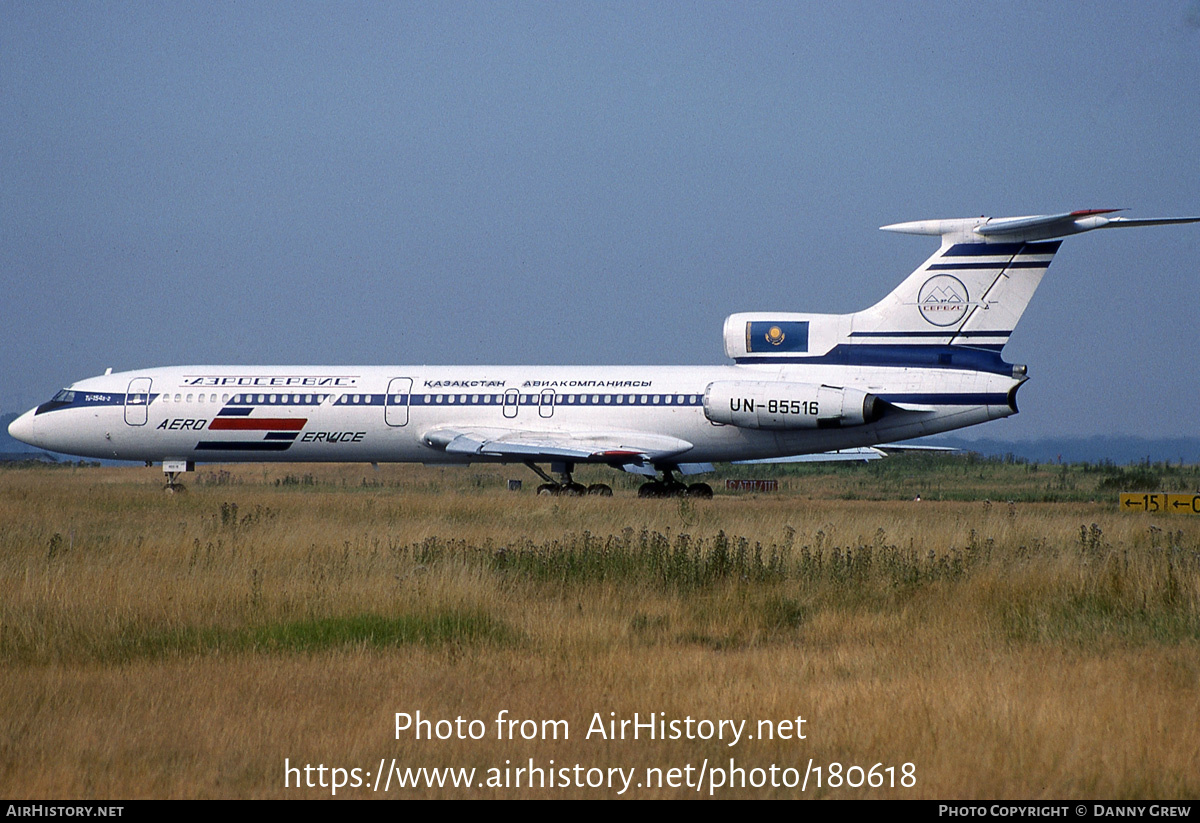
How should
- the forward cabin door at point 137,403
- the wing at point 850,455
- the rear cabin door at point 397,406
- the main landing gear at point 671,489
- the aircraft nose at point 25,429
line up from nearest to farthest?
the wing at point 850,455
the main landing gear at point 671,489
the rear cabin door at point 397,406
the forward cabin door at point 137,403
the aircraft nose at point 25,429

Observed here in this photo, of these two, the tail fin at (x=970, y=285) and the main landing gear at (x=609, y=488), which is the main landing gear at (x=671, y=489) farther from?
the tail fin at (x=970, y=285)

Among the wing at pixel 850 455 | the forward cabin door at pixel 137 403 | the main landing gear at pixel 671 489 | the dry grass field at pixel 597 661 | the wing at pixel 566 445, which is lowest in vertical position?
the dry grass field at pixel 597 661

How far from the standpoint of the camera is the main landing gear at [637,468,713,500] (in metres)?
27.8

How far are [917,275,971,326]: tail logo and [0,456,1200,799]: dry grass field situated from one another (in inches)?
404

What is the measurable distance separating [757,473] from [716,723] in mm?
44802

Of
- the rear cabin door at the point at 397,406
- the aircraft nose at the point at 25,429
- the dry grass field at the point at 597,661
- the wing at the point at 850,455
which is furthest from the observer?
the aircraft nose at the point at 25,429

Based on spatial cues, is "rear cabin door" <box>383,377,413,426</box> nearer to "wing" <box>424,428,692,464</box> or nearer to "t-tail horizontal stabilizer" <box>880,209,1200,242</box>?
"wing" <box>424,428,692,464</box>

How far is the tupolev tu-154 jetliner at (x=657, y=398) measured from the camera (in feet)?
79.7

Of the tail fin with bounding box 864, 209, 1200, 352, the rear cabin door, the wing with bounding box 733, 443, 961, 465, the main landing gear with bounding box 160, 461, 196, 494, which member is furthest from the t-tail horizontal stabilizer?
the main landing gear with bounding box 160, 461, 196, 494

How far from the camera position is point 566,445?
27.0 metres

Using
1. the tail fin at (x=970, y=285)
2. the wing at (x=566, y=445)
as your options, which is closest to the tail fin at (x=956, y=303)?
the tail fin at (x=970, y=285)

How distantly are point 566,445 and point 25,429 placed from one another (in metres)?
14.7

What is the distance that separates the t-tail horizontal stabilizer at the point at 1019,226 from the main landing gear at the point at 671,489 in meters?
7.64
